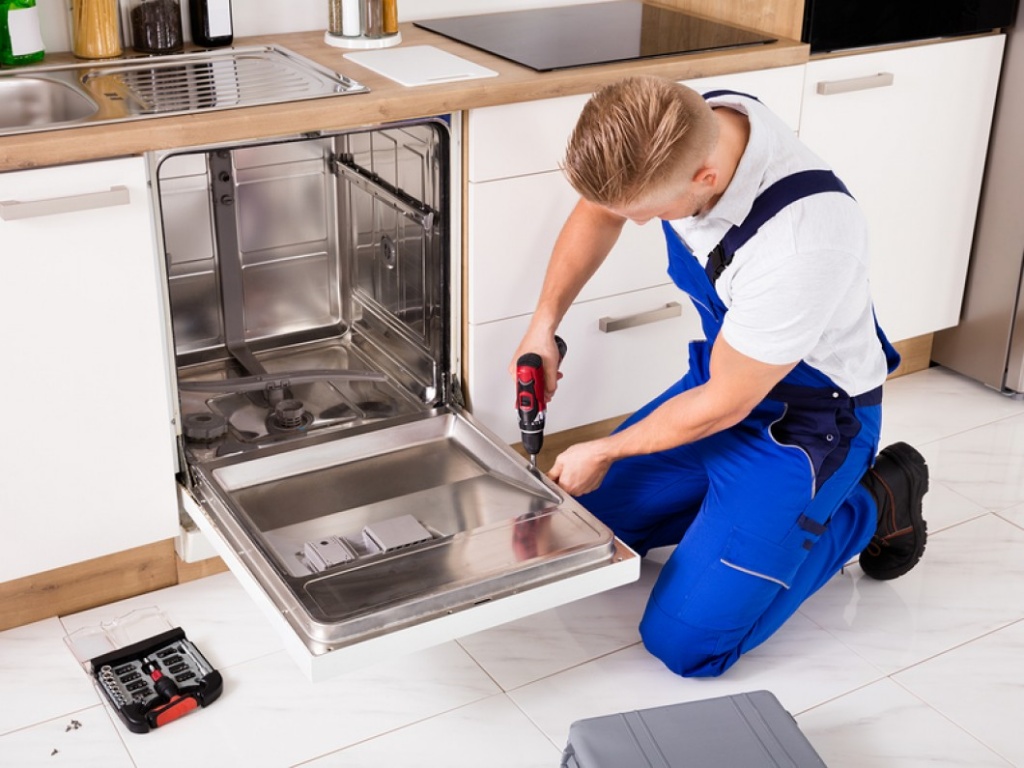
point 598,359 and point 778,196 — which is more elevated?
point 778,196

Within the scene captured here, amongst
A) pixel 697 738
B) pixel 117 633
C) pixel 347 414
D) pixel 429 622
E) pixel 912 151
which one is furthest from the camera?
pixel 912 151

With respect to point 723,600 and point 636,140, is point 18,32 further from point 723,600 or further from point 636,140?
point 723,600

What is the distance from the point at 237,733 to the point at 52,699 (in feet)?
1.03

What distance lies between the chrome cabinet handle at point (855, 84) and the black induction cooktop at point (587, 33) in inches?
5.8

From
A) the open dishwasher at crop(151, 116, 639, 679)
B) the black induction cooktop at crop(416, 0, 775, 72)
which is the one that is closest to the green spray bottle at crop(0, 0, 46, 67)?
the open dishwasher at crop(151, 116, 639, 679)

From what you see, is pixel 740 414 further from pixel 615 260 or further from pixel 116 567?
pixel 116 567

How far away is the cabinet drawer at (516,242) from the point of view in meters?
2.14

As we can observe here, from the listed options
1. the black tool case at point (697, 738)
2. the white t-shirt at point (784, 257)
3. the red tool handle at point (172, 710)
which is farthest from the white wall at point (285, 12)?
the black tool case at point (697, 738)

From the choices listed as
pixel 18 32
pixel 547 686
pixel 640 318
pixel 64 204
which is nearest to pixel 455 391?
pixel 640 318

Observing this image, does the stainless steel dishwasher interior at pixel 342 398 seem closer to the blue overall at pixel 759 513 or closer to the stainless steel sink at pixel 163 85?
the stainless steel sink at pixel 163 85

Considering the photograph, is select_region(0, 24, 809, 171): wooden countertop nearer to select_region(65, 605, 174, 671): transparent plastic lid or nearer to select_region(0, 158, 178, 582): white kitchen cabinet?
select_region(0, 158, 178, 582): white kitchen cabinet

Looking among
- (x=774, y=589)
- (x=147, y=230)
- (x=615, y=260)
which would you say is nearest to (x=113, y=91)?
(x=147, y=230)

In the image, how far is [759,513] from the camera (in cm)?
199

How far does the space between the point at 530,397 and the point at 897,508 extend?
2.34ft
